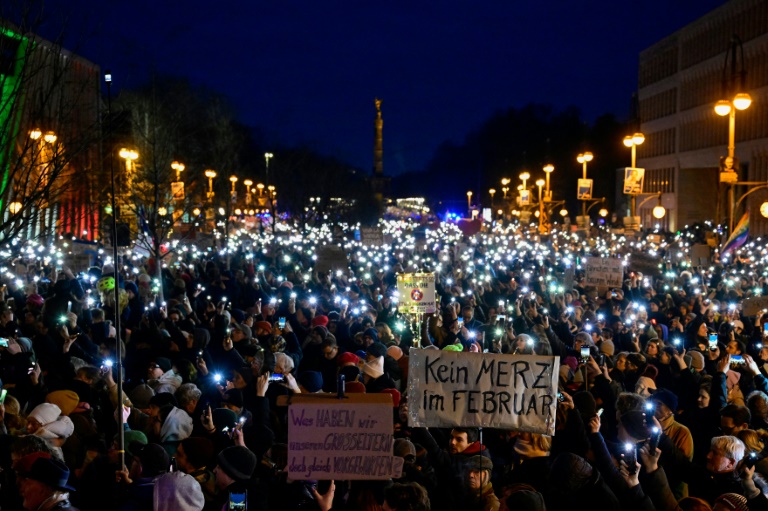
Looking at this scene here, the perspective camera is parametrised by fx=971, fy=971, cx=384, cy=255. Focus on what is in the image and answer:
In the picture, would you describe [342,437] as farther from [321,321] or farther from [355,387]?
[321,321]

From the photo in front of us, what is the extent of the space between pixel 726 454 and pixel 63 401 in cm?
508

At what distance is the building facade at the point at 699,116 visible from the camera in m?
51.6

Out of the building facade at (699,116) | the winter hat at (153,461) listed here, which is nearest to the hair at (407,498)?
the winter hat at (153,461)

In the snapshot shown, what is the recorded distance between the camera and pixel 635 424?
6832mm

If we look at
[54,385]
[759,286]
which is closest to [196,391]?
[54,385]

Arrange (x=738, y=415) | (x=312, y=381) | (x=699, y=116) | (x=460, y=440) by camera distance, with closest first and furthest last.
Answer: (x=460, y=440) → (x=738, y=415) → (x=312, y=381) → (x=699, y=116)

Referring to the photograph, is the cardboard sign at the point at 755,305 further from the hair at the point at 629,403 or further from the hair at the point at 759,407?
the hair at the point at 629,403

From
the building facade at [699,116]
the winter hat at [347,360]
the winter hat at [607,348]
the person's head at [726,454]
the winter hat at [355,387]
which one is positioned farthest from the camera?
the building facade at [699,116]

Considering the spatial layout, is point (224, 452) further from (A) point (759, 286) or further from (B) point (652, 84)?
(B) point (652, 84)

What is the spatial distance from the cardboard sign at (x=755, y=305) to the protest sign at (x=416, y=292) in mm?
4987

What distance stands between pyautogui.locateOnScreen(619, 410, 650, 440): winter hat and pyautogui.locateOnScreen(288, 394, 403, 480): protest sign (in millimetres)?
1757

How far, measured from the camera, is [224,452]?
6.11 m

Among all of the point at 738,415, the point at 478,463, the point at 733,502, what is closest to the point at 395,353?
the point at 738,415

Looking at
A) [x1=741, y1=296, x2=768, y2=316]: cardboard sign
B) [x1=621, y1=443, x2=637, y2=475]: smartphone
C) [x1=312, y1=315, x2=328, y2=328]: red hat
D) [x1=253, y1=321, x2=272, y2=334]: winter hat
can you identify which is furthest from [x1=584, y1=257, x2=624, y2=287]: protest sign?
[x1=621, y1=443, x2=637, y2=475]: smartphone
